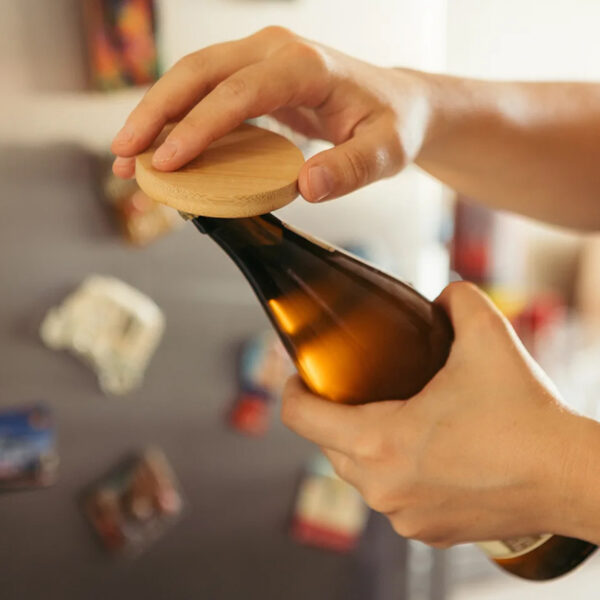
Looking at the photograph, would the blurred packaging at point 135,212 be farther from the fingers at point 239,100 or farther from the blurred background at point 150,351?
the fingers at point 239,100

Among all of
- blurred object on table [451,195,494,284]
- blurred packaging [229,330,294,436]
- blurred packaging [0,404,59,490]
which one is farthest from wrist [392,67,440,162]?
blurred object on table [451,195,494,284]

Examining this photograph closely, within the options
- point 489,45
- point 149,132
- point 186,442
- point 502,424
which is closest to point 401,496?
point 502,424

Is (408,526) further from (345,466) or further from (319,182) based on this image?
(319,182)

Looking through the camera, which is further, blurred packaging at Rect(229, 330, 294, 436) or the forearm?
blurred packaging at Rect(229, 330, 294, 436)

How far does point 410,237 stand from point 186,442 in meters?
0.36

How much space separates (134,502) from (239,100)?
53cm

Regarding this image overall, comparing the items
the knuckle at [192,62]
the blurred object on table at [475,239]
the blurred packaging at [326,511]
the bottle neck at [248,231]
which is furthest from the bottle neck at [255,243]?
the blurred object on table at [475,239]

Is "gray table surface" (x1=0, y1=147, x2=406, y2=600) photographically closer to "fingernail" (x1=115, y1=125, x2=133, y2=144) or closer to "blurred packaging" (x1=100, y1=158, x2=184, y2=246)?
"blurred packaging" (x1=100, y1=158, x2=184, y2=246)

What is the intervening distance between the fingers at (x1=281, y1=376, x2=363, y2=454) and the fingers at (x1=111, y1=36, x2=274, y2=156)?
0.20 m

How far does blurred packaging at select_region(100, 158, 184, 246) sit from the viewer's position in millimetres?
721

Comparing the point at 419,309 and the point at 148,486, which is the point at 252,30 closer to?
the point at 419,309

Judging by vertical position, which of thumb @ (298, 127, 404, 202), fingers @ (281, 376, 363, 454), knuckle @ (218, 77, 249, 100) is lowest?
fingers @ (281, 376, 363, 454)

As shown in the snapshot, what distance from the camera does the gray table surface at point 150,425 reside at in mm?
714

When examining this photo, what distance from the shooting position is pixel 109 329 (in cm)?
77
